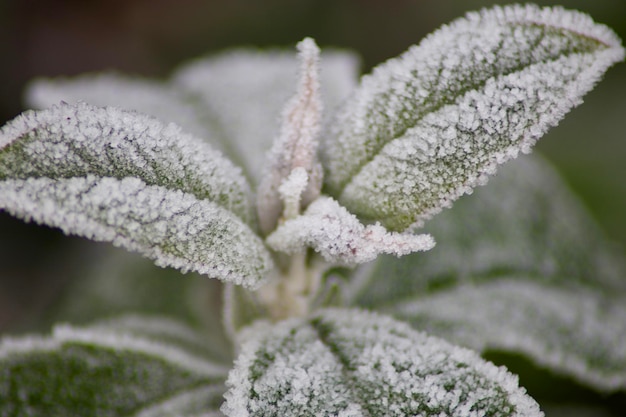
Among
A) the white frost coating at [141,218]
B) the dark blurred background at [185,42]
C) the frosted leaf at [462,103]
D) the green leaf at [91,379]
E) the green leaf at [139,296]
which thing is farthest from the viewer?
the dark blurred background at [185,42]

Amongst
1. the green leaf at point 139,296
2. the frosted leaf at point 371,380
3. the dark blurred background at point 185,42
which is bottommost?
the frosted leaf at point 371,380

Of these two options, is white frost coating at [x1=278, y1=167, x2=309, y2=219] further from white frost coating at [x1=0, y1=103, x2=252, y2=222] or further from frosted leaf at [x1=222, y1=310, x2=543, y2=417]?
frosted leaf at [x1=222, y1=310, x2=543, y2=417]

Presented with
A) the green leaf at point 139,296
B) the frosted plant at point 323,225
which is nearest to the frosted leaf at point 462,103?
the frosted plant at point 323,225

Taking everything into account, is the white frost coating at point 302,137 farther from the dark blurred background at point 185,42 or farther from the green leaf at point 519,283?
the dark blurred background at point 185,42

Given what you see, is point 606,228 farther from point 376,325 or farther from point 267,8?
point 267,8

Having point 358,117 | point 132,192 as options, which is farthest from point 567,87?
point 132,192

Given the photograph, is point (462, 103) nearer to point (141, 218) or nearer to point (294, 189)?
point (294, 189)

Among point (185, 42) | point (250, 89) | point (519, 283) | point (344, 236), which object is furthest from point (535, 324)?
point (185, 42)
